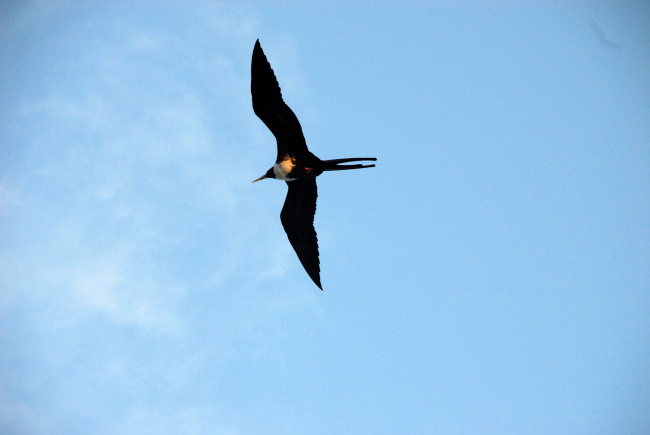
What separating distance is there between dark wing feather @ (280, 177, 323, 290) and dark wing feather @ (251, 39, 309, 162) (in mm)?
1366

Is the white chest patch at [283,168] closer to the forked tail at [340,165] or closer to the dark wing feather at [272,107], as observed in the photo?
the dark wing feather at [272,107]

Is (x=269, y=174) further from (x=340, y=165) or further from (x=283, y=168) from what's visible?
(x=340, y=165)

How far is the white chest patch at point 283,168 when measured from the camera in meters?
11.5

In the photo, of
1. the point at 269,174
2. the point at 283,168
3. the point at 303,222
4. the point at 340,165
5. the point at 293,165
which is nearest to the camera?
the point at 340,165

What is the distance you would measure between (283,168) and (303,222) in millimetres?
1648

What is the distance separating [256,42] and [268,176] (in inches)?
139

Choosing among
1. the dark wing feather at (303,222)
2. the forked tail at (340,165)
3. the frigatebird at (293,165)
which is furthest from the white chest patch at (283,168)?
the forked tail at (340,165)

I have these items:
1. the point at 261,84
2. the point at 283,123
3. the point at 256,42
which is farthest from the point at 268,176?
the point at 256,42

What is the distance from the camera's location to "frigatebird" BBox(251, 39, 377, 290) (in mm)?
10305

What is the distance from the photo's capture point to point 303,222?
12297 millimetres

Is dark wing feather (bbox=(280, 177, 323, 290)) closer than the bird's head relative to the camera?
No

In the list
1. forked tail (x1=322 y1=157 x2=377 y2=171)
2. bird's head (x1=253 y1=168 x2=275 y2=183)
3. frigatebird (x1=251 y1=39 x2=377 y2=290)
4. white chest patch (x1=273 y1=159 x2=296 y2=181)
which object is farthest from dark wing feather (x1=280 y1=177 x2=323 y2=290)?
forked tail (x1=322 y1=157 x2=377 y2=171)

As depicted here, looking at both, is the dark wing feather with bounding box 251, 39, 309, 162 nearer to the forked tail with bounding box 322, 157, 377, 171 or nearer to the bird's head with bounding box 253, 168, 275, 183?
the forked tail with bounding box 322, 157, 377, 171

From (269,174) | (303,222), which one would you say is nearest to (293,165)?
(269,174)
